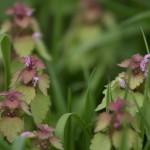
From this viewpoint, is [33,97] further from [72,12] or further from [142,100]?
[72,12]

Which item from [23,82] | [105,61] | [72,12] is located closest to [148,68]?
[23,82]

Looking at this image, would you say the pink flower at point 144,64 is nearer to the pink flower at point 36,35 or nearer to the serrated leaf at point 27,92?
the serrated leaf at point 27,92

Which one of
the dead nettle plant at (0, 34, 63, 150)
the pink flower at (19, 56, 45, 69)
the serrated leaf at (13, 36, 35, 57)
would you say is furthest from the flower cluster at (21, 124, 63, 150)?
the serrated leaf at (13, 36, 35, 57)

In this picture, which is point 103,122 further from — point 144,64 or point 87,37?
point 87,37

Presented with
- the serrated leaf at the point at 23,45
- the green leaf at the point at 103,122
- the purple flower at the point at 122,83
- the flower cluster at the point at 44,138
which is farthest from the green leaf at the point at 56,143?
the serrated leaf at the point at 23,45

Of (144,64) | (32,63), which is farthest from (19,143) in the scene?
(144,64)

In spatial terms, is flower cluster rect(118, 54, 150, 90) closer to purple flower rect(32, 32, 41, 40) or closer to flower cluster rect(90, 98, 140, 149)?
flower cluster rect(90, 98, 140, 149)
